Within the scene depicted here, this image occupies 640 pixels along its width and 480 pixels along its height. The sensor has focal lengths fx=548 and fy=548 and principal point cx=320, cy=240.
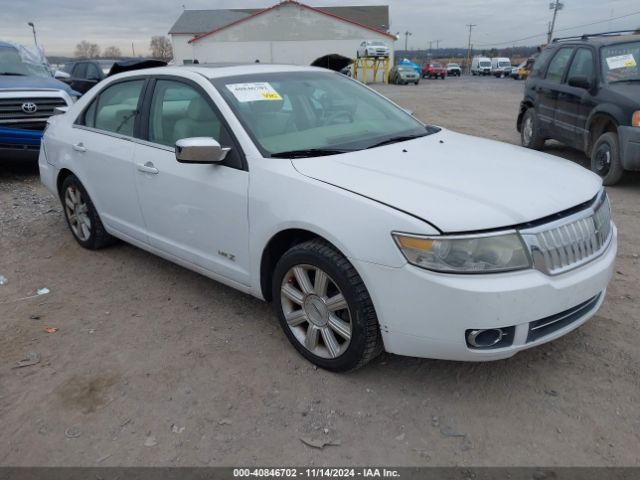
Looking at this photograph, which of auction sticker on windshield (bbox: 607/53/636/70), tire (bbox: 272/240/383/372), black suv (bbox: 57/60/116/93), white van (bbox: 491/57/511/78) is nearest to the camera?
tire (bbox: 272/240/383/372)

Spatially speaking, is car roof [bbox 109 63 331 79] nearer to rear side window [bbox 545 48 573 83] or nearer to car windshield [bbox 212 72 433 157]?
car windshield [bbox 212 72 433 157]

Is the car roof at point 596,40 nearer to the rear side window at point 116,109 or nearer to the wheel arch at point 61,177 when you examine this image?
the rear side window at point 116,109

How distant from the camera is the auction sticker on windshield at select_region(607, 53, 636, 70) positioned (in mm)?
7027

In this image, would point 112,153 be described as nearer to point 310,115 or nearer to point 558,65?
point 310,115

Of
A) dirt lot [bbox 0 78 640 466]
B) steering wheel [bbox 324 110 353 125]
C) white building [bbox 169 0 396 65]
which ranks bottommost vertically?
→ dirt lot [bbox 0 78 640 466]

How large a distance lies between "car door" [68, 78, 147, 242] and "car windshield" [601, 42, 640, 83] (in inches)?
235

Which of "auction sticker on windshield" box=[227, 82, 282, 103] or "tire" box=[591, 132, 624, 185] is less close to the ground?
"auction sticker on windshield" box=[227, 82, 282, 103]

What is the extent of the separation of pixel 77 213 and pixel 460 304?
3.91 metres

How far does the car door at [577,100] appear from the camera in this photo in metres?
7.33

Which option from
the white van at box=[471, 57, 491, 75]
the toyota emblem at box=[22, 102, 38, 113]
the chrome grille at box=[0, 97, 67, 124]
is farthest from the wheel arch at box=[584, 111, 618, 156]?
the white van at box=[471, 57, 491, 75]

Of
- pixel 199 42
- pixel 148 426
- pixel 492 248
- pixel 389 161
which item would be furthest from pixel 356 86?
pixel 199 42

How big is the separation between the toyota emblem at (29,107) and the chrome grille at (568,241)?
7.64 metres

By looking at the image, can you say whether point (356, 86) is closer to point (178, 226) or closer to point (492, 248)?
point (178, 226)

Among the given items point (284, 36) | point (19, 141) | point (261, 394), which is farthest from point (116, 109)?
point (284, 36)
